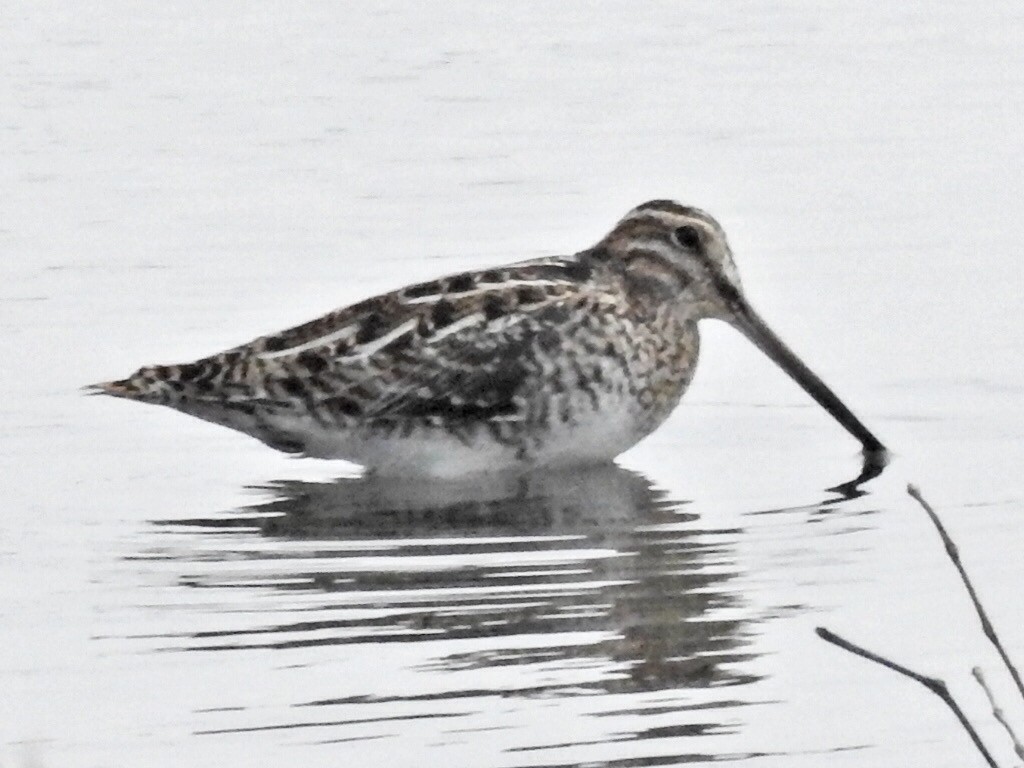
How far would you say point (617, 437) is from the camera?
967cm

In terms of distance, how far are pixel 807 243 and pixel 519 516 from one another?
3785 millimetres

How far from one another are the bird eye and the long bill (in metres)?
0.26

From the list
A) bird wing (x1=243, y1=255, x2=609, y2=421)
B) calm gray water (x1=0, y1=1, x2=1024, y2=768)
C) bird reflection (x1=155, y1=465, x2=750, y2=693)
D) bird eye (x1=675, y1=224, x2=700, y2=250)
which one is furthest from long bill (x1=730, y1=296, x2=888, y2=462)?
bird reflection (x1=155, y1=465, x2=750, y2=693)

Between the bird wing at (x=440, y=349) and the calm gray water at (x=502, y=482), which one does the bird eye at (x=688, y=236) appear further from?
the calm gray water at (x=502, y=482)

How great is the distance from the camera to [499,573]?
832 cm

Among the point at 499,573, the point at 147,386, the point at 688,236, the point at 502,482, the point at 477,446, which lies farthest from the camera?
the point at 688,236

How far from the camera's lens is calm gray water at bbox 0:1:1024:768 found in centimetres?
696

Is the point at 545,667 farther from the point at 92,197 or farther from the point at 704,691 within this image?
the point at 92,197

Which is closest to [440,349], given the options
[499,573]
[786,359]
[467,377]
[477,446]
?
[467,377]

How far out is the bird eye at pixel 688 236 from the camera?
10.2 meters

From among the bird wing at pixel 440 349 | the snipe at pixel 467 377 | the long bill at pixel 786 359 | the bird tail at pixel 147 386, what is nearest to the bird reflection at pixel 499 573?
the snipe at pixel 467 377

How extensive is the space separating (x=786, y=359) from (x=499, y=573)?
2350 mm

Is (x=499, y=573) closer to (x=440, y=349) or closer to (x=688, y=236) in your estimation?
(x=440, y=349)

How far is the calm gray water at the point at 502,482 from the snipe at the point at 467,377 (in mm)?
182
